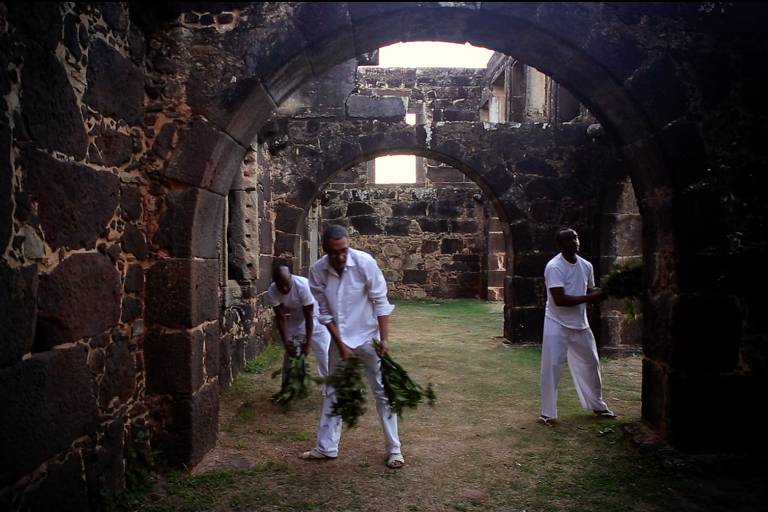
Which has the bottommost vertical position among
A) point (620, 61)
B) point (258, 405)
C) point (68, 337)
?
point (258, 405)

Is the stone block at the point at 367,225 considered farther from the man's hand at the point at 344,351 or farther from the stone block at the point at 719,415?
the stone block at the point at 719,415

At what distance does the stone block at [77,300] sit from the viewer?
2.67 meters

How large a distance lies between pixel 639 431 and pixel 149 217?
3.68 meters

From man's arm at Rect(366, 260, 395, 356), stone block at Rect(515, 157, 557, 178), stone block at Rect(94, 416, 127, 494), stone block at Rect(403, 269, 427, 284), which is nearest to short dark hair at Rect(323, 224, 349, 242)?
man's arm at Rect(366, 260, 395, 356)

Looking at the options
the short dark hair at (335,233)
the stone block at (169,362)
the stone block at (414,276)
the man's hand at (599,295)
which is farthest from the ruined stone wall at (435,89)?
the stone block at (169,362)

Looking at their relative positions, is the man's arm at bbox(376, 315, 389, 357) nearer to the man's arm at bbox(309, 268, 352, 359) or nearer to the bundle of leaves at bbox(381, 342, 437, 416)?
the bundle of leaves at bbox(381, 342, 437, 416)

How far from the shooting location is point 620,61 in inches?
150

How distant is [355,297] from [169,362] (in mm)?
1242

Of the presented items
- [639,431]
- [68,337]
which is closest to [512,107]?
[639,431]

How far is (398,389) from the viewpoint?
3.68 m

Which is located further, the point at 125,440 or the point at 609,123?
the point at 609,123


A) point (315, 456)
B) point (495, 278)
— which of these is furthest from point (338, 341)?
point (495, 278)

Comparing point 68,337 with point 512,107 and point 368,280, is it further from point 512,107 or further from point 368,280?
point 512,107

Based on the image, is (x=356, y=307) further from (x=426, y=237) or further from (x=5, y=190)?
(x=426, y=237)
